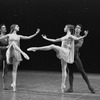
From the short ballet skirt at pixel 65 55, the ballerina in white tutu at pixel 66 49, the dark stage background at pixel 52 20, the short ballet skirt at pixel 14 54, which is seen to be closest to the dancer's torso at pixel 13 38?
the short ballet skirt at pixel 14 54

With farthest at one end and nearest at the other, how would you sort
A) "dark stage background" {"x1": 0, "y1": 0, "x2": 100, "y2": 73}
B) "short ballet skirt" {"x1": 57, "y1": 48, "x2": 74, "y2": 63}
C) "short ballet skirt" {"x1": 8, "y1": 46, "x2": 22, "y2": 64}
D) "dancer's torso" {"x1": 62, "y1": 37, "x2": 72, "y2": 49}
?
"dark stage background" {"x1": 0, "y1": 0, "x2": 100, "y2": 73}, "short ballet skirt" {"x1": 8, "y1": 46, "x2": 22, "y2": 64}, "dancer's torso" {"x1": 62, "y1": 37, "x2": 72, "y2": 49}, "short ballet skirt" {"x1": 57, "y1": 48, "x2": 74, "y2": 63}

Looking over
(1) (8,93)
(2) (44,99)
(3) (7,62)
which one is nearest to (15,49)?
(3) (7,62)

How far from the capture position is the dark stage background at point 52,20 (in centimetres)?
1226

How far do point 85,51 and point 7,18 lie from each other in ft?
11.4

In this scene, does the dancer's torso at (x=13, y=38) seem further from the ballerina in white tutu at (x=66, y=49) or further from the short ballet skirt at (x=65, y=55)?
the short ballet skirt at (x=65, y=55)

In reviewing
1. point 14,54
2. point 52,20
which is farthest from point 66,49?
point 52,20

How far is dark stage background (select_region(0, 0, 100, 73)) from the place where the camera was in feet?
40.2

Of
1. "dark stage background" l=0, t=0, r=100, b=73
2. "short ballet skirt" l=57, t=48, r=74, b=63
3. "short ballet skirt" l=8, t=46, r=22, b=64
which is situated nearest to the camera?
"short ballet skirt" l=57, t=48, r=74, b=63

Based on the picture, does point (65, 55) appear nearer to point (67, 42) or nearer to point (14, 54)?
point (67, 42)

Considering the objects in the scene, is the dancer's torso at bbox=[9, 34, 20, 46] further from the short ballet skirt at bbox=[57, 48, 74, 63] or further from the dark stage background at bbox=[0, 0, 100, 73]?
the dark stage background at bbox=[0, 0, 100, 73]

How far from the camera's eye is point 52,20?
1270 centimetres

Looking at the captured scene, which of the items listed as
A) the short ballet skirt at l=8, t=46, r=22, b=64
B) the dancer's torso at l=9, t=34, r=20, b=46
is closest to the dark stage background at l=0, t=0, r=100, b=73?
the dancer's torso at l=9, t=34, r=20, b=46

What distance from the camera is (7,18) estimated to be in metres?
13.1

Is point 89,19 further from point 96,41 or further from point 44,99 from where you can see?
point 44,99
